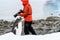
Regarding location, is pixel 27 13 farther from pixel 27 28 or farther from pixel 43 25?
pixel 43 25

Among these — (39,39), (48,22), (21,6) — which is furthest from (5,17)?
(39,39)

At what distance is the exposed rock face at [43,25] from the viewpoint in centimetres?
384

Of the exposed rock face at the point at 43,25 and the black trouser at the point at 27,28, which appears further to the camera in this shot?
the exposed rock face at the point at 43,25

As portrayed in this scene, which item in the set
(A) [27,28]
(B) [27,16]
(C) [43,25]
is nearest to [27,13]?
(B) [27,16]

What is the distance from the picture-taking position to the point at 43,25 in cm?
392

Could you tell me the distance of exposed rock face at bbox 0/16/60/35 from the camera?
3.84m

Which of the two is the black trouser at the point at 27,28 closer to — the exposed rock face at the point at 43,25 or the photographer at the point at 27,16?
the photographer at the point at 27,16

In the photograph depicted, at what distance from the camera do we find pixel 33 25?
379 centimetres

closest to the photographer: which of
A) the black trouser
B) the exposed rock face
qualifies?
the black trouser

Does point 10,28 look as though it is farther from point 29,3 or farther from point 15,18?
point 29,3

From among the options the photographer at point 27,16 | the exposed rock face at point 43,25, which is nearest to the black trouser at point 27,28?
the photographer at point 27,16

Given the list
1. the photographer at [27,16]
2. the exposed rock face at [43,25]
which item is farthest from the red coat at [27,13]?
the exposed rock face at [43,25]

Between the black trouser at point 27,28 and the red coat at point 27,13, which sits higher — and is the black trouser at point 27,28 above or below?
below

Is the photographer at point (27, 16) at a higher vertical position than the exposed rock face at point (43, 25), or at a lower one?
higher
